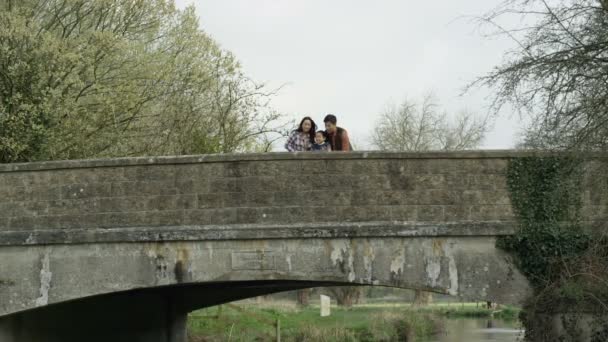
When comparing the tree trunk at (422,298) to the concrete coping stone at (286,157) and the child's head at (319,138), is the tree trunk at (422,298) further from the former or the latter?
the concrete coping stone at (286,157)

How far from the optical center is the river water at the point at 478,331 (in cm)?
2341

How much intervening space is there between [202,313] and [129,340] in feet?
30.1

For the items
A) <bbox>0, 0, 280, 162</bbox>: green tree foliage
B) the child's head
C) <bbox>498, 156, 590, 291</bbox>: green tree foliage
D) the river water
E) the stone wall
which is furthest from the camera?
the river water

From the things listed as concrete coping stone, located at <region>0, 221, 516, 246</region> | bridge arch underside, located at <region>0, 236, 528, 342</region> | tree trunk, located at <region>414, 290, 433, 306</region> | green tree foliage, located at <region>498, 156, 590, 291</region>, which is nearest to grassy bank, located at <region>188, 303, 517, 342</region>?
A: tree trunk, located at <region>414, 290, 433, 306</region>

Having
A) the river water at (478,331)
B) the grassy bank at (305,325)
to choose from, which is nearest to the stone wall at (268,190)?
the grassy bank at (305,325)

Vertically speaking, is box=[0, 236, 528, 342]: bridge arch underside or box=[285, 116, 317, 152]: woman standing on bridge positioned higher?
box=[285, 116, 317, 152]: woman standing on bridge

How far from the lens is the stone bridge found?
9516 mm

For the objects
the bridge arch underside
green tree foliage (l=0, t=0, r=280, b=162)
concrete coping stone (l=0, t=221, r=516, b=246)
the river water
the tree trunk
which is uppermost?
green tree foliage (l=0, t=0, r=280, b=162)

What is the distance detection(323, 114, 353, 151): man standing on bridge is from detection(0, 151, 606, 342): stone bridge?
0.87 m

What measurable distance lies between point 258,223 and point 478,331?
18.0m

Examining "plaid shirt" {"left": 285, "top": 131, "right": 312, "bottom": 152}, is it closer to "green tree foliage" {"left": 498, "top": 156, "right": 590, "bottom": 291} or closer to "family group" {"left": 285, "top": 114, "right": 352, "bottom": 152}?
"family group" {"left": 285, "top": 114, "right": 352, "bottom": 152}

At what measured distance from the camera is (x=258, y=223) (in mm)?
9773

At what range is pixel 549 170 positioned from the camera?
31.3ft

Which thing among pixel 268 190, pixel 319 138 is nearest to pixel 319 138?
pixel 319 138
